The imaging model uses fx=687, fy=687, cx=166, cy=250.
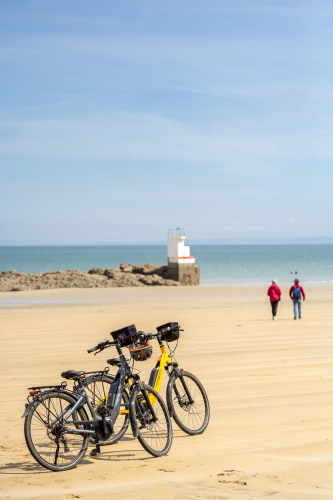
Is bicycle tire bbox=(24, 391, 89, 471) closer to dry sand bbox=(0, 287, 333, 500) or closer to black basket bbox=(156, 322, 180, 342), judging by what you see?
dry sand bbox=(0, 287, 333, 500)

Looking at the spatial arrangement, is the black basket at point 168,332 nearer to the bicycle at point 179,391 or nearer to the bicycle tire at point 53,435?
the bicycle at point 179,391

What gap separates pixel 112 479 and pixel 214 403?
330cm

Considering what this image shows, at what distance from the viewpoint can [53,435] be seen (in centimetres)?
622

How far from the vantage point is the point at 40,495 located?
5.59 m

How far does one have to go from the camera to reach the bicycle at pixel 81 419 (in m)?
6.16

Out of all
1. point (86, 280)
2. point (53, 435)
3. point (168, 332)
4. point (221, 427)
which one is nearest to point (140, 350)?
point (168, 332)

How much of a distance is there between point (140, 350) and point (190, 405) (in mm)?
1037

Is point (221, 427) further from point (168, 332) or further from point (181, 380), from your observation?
point (168, 332)

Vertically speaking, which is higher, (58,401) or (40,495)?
(58,401)

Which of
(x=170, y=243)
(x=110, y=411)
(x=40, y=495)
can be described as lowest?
(x=40, y=495)

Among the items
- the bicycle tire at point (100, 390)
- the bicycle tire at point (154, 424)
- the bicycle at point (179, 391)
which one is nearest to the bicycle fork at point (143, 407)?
the bicycle tire at point (154, 424)

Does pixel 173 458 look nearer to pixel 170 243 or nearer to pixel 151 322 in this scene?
pixel 151 322

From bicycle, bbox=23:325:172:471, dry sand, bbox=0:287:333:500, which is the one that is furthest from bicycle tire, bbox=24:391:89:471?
dry sand, bbox=0:287:333:500

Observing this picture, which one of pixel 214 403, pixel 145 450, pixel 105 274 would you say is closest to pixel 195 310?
pixel 214 403
